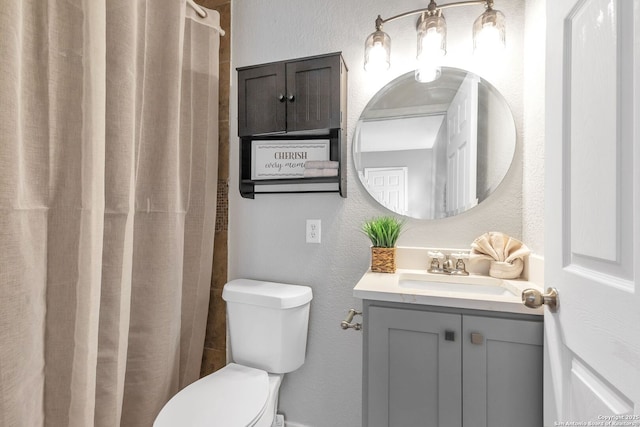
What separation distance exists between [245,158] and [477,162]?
3.66ft

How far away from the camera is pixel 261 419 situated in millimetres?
1064

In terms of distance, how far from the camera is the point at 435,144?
52.7 inches

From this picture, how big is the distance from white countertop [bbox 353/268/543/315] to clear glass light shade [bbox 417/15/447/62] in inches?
A: 36.8

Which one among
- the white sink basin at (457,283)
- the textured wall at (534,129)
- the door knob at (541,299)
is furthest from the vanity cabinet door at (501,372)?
the textured wall at (534,129)

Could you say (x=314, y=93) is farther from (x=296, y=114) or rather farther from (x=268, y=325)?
(x=268, y=325)

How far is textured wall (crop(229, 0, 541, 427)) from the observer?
127 centimetres

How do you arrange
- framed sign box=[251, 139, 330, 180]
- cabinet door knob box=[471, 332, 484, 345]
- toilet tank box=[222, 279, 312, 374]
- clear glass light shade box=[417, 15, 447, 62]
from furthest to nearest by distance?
framed sign box=[251, 139, 330, 180] < toilet tank box=[222, 279, 312, 374] < clear glass light shade box=[417, 15, 447, 62] < cabinet door knob box=[471, 332, 484, 345]

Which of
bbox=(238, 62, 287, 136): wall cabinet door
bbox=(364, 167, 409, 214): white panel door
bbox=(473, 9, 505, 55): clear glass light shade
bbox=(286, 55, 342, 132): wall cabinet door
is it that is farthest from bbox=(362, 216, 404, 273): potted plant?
bbox=(473, 9, 505, 55): clear glass light shade

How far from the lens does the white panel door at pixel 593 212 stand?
513 millimetres

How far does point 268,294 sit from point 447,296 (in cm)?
75

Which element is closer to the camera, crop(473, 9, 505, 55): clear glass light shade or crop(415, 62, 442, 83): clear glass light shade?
crop(473, 9, 505, 55): clear glass light shade

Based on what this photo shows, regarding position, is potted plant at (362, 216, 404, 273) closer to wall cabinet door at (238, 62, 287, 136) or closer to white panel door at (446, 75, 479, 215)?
white panel door at (446, 75, 479, 215)

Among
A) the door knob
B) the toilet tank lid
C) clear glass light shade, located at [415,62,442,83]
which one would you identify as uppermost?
clear glass light shade, located at [415,62,442,83]

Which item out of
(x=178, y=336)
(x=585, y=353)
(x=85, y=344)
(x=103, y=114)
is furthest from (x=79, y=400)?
(x=585, y=353)
